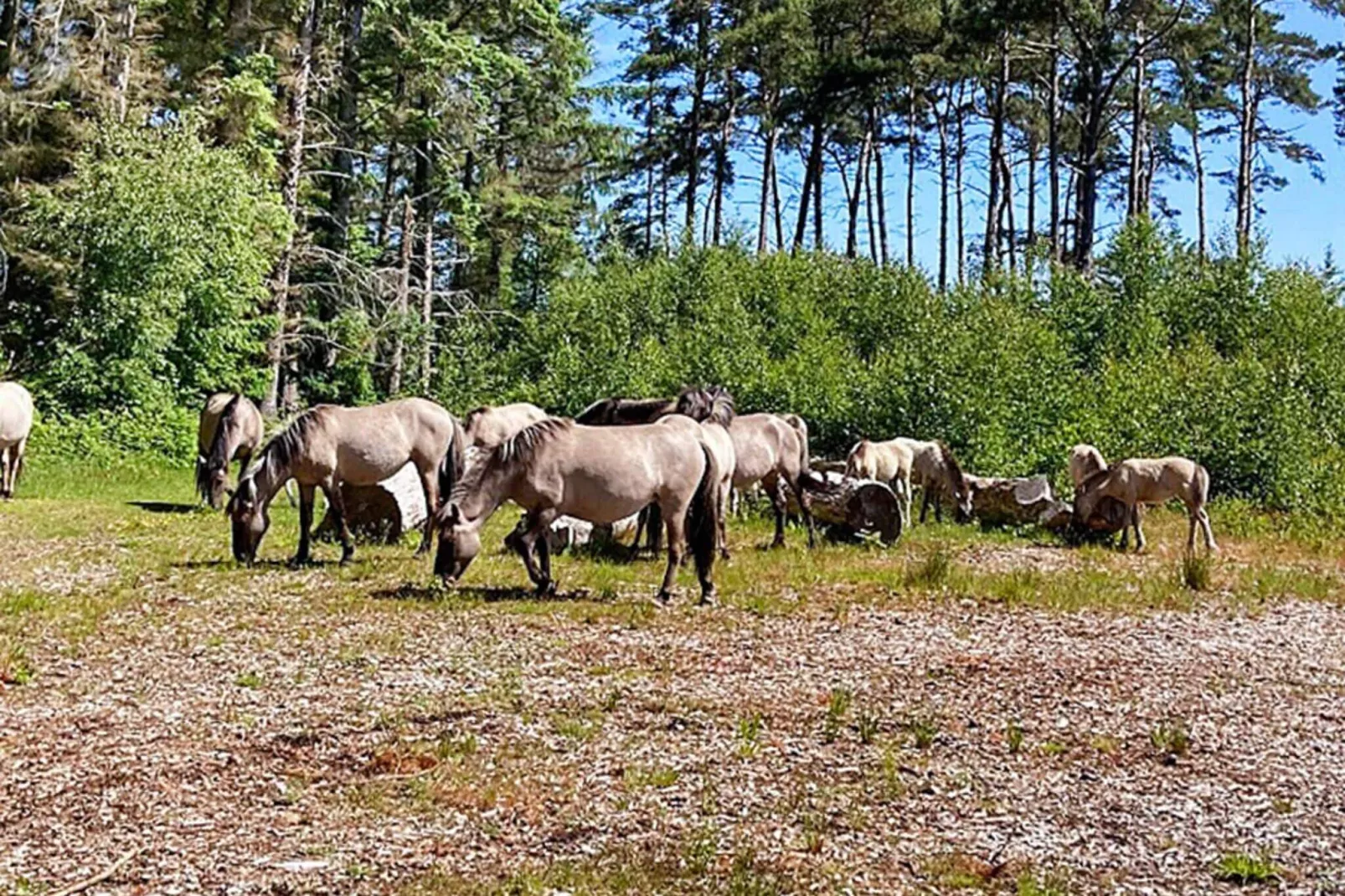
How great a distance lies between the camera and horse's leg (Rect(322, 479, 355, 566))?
13.0 m

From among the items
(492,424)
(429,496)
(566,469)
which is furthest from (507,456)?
(492,424)

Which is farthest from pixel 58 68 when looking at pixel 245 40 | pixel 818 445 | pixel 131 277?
pixel 818 445

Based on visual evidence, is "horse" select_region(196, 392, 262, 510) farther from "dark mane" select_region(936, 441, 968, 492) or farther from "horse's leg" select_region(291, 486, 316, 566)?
"dark mane" select_region(936, 441, 968, 492)

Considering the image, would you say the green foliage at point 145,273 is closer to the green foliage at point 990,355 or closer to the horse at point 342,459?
the green foliage at point 990,355

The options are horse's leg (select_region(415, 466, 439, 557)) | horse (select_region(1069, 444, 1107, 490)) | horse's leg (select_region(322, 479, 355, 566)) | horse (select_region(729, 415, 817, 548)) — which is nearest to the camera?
horse's leg (select_region(322, 479, 355, 566))

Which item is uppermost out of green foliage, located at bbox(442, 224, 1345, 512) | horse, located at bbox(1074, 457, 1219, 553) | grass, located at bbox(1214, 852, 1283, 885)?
green foliage, located at bbox(442, 224, 1345, 512)

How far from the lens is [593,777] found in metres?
6.37

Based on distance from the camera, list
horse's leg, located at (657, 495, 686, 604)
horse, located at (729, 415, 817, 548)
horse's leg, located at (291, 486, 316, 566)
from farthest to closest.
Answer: horse, located at (729, 415, 817, 548) → horse's leg, located at (291, 486, 316, 566) → horse's leg, located at (657, 495, 686, 604)

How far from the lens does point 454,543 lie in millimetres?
11008

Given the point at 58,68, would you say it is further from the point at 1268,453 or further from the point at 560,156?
the point at 1268,453

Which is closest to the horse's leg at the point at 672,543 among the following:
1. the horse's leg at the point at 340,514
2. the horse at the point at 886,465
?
the horse's leg at the point at 340,514

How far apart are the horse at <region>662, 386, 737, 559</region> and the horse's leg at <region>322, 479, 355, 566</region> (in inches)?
129

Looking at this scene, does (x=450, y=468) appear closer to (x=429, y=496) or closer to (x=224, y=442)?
(x=429, y=496)

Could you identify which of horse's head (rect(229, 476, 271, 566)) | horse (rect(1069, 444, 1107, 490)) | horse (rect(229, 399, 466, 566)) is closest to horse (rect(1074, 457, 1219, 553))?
horse (rect(1069, 444, 1107, 490))
